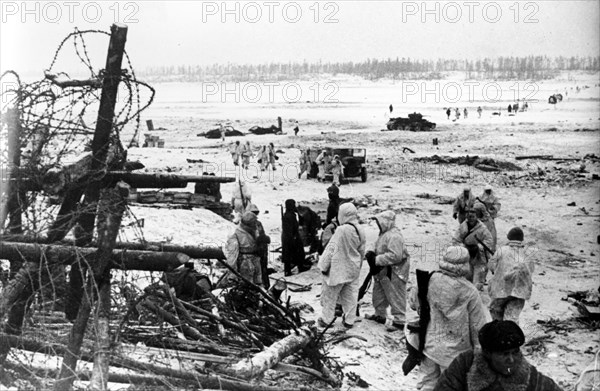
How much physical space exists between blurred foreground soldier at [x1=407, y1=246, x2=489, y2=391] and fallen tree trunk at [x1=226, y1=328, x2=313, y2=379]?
4.00 ft

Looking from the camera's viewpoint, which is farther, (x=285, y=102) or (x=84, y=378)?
(x=285, y=102)

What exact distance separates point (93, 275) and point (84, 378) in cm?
95

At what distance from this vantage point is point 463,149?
3088 cm

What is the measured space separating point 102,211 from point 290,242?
7.03m

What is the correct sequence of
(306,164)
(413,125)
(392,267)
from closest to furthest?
(392,267) < (306,164) < (413,125)

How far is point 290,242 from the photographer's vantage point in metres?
11.0

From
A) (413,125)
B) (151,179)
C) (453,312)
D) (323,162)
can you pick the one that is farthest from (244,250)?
(413,125)

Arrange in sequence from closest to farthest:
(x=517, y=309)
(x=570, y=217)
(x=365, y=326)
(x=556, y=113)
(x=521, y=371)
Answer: (x=521, y=371) → (x=517, y=309) → (x=365, y=326) → (x=570, y=217) → (x=556, y=113)

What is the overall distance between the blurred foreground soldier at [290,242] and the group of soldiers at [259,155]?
12.5 meters

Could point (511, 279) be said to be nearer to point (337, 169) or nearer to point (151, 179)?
point (151, 179)

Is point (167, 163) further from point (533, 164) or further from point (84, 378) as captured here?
point (84, 378)

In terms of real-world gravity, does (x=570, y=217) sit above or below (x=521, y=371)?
below

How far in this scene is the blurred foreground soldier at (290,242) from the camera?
36.1ft

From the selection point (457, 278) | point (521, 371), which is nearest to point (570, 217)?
Answer: point (457, 278)
